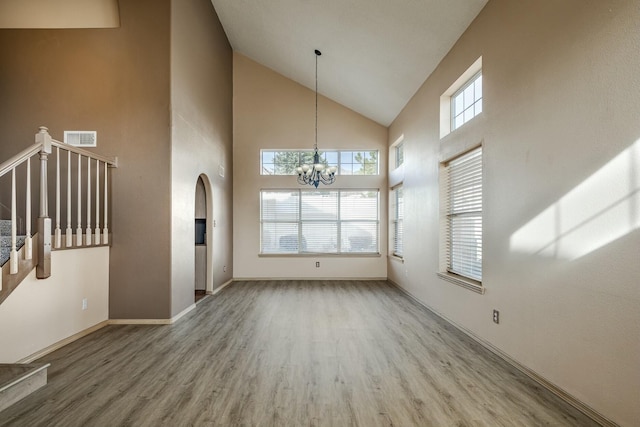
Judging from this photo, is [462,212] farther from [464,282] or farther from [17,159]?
[17,159]

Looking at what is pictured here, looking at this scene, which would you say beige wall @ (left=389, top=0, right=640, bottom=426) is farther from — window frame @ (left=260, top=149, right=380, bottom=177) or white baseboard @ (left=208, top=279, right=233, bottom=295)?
white baseboard @ (left=208, top=279, right=233, bottom=295)

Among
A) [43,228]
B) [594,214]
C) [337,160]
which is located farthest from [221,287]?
[594,214]

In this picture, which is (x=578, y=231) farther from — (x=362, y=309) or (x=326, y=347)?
(x=362, y=309)

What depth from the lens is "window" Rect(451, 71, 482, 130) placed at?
3.54 m

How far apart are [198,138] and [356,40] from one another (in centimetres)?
287

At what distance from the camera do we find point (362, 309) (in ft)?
A: 15.3

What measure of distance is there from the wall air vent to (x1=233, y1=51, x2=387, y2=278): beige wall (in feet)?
10.8

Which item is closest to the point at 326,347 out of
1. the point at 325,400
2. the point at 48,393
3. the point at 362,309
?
the point at 325,400

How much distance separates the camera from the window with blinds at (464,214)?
3463 millimetres

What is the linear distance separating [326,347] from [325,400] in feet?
3.27

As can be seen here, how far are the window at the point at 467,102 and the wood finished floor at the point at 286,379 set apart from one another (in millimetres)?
2591

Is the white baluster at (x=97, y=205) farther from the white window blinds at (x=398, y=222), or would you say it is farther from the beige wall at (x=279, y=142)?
the white window blinds at (x=398, y=222)

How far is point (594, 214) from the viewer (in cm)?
196

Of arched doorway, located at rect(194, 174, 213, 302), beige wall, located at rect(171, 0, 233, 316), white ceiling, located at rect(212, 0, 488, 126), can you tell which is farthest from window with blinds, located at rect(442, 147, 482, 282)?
arched doorway, located at rect(194, 174, 213, 302)
